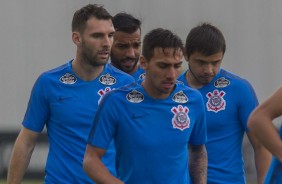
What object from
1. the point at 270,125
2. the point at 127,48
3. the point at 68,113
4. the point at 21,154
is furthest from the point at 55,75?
the point at 270,125

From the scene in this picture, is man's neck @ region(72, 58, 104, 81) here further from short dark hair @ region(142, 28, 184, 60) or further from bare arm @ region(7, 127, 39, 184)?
short dark hair @ region(142, 28, 184, 60)

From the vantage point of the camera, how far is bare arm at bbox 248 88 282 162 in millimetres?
5801

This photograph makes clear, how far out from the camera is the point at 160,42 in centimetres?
683

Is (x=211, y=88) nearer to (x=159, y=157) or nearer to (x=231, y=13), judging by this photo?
(x=159, y=157)

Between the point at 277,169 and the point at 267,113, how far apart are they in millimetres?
304

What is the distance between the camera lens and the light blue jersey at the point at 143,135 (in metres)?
6.75

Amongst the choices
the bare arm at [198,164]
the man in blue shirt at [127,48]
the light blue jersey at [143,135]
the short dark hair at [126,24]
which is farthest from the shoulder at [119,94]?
the short dark hair at [126,24]

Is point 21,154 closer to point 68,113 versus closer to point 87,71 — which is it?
point 68,113

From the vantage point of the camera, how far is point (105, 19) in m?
7.85

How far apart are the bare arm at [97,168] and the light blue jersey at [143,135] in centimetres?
5

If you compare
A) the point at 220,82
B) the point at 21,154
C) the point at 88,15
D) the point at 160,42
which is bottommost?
the point at 21,154

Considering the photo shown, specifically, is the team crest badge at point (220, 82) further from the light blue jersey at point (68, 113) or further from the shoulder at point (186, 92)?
the shoulder at point (186, 92)

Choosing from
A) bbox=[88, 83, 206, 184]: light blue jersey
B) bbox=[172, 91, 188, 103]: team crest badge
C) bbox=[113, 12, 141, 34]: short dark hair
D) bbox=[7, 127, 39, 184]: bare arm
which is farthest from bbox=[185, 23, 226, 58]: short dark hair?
bbox=[7, 127, 39, 184]: bare arm

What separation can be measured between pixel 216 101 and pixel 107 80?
0.78m
